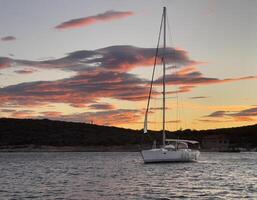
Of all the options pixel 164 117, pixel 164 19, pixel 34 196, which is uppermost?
pixel 164 19

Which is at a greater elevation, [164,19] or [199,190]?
[164,19]

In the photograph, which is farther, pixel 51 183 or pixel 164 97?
pixel 164 97

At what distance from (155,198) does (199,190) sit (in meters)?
7.05

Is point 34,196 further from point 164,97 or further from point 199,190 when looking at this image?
point 164,97

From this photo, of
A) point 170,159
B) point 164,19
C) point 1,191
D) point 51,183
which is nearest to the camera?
point 1,191

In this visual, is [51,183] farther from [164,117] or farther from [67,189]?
[164,117]

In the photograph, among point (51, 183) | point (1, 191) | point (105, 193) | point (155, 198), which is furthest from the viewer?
point (51, 183)

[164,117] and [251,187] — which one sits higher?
[164,117]

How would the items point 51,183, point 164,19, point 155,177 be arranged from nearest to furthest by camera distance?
point 51,183 → point 155,177 → point 164,19

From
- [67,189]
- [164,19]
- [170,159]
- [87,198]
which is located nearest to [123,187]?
[67,189]

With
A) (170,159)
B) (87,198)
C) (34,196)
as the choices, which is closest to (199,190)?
(87,198)

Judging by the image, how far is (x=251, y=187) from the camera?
50.2 m

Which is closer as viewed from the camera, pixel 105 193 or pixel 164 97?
pixel 105 193

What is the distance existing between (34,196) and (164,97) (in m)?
45.4
